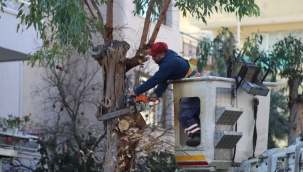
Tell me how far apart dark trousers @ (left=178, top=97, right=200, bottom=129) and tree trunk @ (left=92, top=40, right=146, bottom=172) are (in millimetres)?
764

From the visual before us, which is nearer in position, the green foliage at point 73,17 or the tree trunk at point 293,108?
the green foliage at point 73,17

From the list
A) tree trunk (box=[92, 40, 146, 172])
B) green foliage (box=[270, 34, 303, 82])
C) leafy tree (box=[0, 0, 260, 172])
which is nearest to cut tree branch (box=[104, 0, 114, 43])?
leafy tree (box=[0, 0, 260, 172])

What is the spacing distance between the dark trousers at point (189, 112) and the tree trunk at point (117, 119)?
0.76 m

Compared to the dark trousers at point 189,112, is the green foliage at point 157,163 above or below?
below

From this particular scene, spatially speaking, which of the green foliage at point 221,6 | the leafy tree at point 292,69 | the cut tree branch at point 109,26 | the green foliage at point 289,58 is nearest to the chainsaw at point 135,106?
the cut tree branch at point 109,26

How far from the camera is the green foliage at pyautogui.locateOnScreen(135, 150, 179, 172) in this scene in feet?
57.8

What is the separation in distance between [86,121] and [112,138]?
9862mm

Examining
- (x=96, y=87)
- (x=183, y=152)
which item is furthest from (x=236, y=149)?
(x=96, y=87)

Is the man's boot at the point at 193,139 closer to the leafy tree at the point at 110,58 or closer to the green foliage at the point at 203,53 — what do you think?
the leafy tree at the point at 110,58

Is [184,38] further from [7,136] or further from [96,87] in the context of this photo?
[7,136]

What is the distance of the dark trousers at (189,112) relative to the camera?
10.4m

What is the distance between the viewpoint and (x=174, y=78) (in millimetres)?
10750

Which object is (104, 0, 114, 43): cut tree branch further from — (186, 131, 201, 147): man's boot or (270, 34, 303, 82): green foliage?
(270, 34, 303, 82): green foliage

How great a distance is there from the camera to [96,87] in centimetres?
1991
